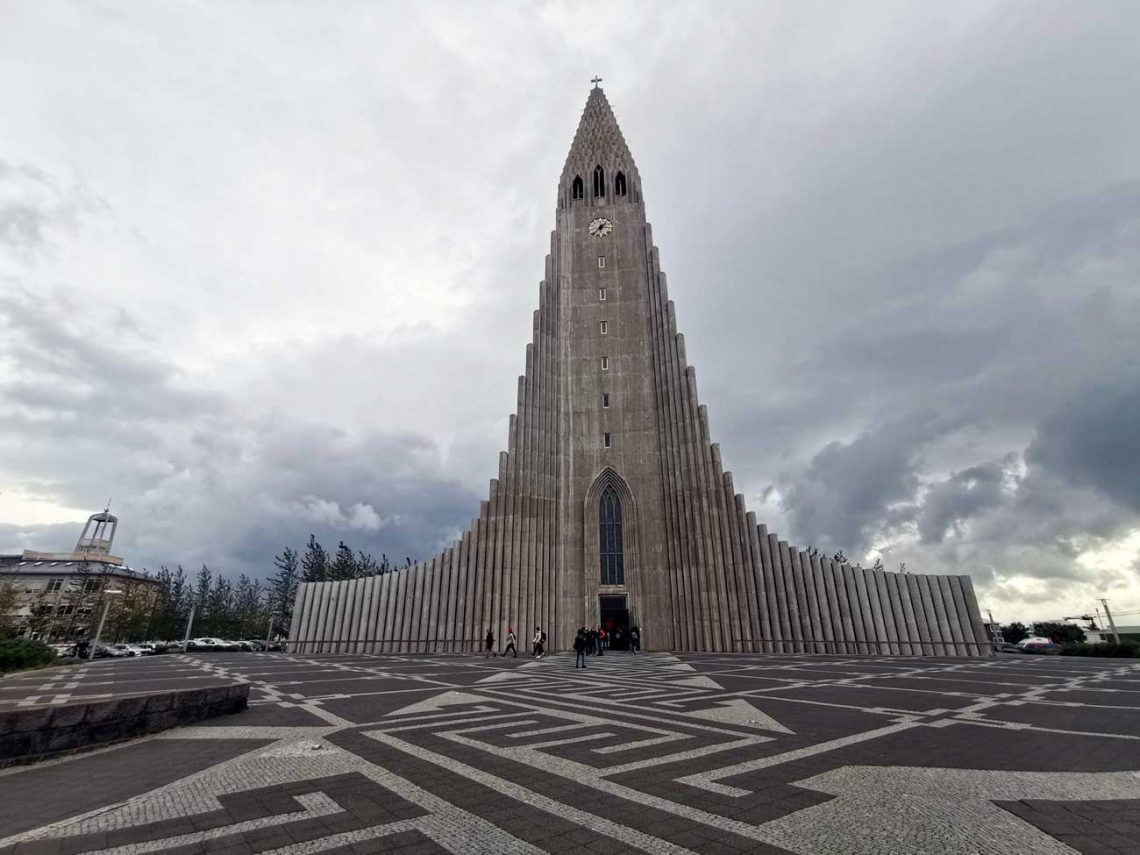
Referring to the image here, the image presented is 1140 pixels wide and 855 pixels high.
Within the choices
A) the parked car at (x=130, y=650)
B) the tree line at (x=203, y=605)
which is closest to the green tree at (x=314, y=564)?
the tree line at (x=203, y=605)

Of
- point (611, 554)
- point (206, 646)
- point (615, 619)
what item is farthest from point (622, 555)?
point (206, 646)

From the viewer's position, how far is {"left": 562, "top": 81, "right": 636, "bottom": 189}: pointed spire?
46.4m

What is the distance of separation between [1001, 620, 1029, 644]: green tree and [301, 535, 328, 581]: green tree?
316 ft

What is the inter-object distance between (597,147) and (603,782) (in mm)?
51144

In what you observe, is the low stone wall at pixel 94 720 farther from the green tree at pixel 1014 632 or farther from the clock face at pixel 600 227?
the green tree at pixel 1014 632

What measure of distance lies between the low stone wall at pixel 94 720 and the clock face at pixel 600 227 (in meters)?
40.9

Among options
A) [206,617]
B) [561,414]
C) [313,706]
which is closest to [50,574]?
[206,617]

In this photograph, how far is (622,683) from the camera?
15086 millimetres

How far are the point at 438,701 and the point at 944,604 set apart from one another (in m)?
→ 33.2

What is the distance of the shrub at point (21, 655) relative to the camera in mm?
20359

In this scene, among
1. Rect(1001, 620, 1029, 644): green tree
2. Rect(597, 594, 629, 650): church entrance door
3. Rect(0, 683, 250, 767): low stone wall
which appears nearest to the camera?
Rect(0, 683, 250, 767): low stone wall

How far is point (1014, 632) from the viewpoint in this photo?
7706cm

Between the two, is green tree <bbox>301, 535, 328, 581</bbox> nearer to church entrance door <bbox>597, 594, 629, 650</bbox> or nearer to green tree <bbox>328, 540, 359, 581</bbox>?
green tree <bbox>328, 540, 359, 581</bbox>

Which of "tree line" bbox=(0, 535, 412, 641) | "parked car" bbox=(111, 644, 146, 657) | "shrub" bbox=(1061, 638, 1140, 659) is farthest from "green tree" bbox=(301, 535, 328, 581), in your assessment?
"shrub" bbox=(1061, 638, 1140, 659)
